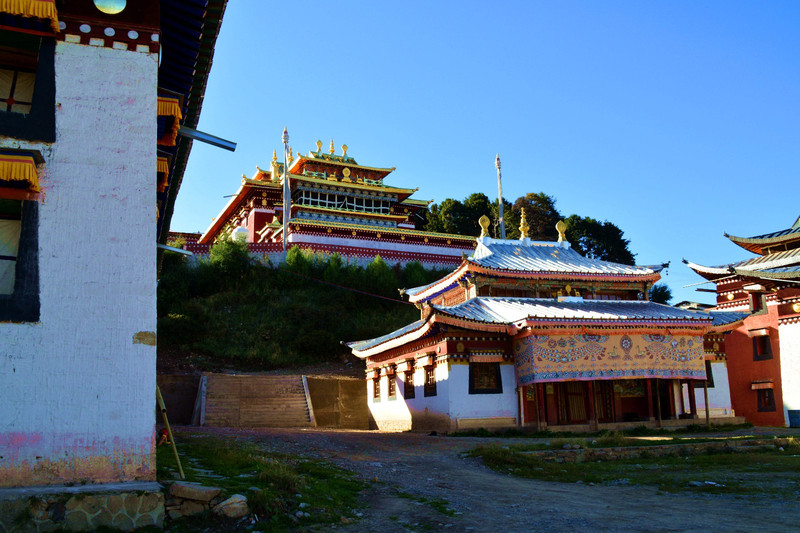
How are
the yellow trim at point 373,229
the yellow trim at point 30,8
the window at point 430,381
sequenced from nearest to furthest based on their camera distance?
the yellow trim at point 30,8
the window at point 430,381
the yellow trim at point 373,229

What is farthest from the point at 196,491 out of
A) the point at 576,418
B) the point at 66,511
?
the point at 576,418

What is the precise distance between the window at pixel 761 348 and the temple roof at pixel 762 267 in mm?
2802

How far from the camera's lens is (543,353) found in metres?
21.5

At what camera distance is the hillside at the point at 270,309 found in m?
A: 32.7

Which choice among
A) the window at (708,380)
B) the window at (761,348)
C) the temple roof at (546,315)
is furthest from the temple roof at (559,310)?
the window at (761,348)

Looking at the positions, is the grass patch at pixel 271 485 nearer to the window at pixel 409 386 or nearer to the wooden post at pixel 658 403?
the window at pixel 409 386

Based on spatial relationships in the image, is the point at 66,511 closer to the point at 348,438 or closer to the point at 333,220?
the point at 348,438

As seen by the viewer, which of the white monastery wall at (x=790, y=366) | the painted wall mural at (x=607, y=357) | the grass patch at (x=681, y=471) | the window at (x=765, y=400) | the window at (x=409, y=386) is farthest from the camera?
the window at (x=765, y=400)

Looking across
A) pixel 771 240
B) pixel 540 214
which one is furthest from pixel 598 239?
pixel 771 240

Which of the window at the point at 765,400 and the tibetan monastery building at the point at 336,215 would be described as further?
the tibetan monastery building at the point at 336,215

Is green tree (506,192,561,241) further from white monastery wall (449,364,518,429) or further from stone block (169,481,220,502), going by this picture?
stone block (169,481,220,502)

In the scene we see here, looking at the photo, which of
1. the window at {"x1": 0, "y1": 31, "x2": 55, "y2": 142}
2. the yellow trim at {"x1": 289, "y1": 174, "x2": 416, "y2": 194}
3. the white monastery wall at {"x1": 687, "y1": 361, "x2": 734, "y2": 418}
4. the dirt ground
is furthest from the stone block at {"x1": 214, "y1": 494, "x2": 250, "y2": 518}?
the yellow trim at {"x1": 289, "y1": 174, "x2": 416, "y2": 194}

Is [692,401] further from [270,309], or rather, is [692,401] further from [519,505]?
[270,309]

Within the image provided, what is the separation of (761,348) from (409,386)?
14.9 metres
